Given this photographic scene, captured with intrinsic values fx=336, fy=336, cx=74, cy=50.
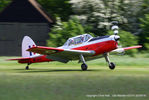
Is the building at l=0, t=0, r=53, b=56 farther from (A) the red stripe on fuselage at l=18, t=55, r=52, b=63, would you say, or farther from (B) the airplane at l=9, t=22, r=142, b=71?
(B) the airplane at l=9, t=22, r=142, b=71

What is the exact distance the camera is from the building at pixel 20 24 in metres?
35.5

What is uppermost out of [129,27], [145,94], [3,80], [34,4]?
[34,4]

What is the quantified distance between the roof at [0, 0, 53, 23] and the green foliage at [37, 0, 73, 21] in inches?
159

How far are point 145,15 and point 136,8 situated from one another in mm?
1122

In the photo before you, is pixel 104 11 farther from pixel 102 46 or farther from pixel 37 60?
pixel 102 46

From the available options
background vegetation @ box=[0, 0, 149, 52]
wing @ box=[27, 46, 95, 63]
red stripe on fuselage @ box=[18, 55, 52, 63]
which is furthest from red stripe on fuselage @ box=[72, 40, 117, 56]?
background vegetation @ box=[0, 0, 149, 52]

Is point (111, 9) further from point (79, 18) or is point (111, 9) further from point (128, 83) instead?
point (128, 83)

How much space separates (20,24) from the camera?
35781 mm

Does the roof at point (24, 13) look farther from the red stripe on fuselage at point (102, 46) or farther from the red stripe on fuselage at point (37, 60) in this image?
the red stripe on fuselage at point (102, 46)

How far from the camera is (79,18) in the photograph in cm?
3269

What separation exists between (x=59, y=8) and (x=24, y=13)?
6.75 meters

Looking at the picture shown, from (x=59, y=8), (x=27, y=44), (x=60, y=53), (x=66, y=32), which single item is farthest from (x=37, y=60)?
(x=59, y=8)

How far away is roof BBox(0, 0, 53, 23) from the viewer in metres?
35.4

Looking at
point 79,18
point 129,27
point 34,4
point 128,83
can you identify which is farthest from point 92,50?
point 34,4
